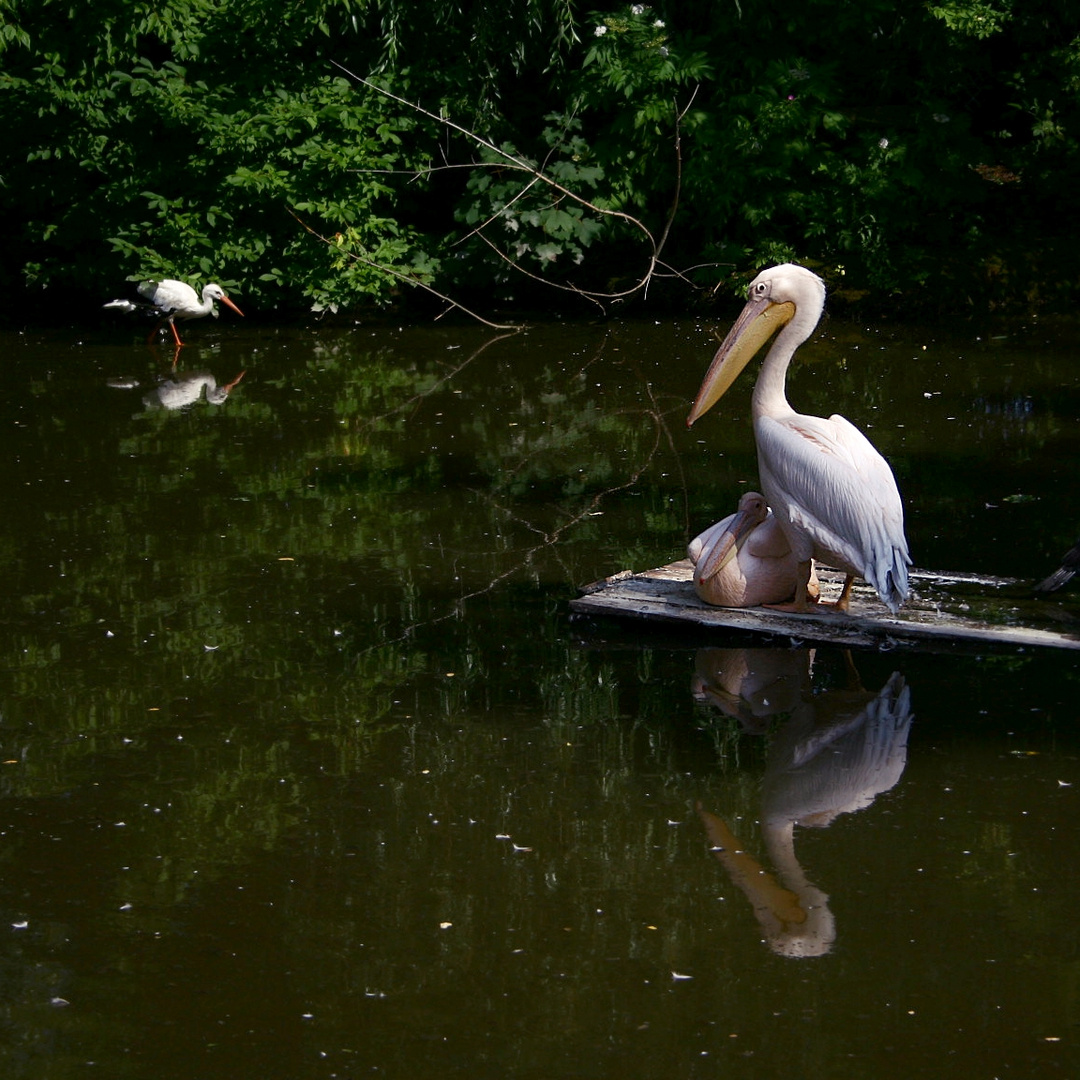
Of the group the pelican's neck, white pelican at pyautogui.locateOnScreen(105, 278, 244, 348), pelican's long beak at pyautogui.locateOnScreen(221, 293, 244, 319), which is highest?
the pelican's neck

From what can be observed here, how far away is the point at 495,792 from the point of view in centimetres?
458

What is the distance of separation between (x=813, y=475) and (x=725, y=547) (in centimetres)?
49

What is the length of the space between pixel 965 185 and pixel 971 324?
181cm

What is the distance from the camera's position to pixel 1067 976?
3.55 meters

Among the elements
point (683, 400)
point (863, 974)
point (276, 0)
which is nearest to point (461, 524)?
point (683, 400)

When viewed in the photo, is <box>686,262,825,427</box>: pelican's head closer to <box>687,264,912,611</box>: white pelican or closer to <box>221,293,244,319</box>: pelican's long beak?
<box>687,264,912,611</box>: white pelican

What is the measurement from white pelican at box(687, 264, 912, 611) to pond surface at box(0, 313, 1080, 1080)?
0.38 metres

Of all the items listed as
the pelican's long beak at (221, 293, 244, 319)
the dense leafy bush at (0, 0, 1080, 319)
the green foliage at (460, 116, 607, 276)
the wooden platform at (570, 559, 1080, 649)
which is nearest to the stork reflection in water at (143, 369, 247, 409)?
the pelican's long beak at (221, 293, 244, 319)

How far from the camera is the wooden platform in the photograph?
216 inches

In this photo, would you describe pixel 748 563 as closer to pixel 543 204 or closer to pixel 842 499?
pixel 842 499

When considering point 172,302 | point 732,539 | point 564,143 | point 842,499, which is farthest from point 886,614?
point 564,143

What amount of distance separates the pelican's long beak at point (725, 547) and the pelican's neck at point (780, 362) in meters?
0.40

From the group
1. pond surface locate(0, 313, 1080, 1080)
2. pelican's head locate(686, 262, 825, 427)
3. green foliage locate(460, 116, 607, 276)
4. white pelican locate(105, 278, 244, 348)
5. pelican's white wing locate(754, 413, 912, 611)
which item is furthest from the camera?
green foliage locate(460, 116, 607, 276)

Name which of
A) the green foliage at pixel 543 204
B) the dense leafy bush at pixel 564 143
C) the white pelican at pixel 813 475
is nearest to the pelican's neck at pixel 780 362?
the white pelican at pixel 813 475
